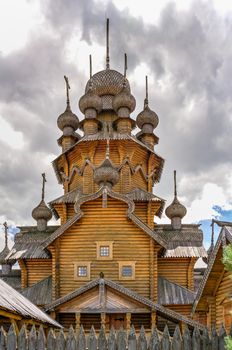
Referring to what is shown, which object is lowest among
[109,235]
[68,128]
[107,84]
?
[109,235]

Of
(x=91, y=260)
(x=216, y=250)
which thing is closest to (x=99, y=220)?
(x=91, y=260)

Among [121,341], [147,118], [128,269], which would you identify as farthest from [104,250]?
[121,341]

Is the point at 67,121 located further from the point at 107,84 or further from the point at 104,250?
the point at 104,250


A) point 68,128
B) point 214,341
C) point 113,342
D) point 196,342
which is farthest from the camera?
point 68,128

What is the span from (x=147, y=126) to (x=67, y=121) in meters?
4.15

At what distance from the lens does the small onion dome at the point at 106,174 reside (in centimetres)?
2252

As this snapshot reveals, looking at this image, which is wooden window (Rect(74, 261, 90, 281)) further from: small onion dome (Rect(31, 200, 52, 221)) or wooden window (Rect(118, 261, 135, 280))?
small onion dome (Rect(31, 200, 52, 221))

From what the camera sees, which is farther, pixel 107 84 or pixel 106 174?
pixel 107 84

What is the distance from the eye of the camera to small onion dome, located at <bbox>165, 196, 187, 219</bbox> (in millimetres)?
25828

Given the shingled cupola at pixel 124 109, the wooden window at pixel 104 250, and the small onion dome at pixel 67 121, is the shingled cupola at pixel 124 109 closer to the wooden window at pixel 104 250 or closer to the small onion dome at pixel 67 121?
the small onion dome at pixel 67 121

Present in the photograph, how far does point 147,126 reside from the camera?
27.7 metres

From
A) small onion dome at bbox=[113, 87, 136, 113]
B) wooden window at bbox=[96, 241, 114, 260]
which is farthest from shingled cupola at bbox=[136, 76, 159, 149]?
wooden window at bbox=[96, 241, 114, 260]

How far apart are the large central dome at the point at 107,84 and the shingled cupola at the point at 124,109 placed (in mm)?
1704

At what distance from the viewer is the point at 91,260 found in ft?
70.0
